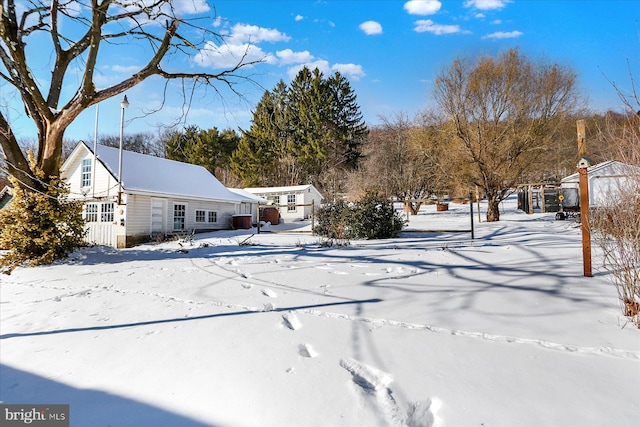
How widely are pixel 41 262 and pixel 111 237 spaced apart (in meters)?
5.44

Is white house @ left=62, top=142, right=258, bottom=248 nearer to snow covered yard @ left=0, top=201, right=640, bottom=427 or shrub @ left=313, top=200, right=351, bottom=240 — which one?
shrub @ left=313, top=200, right=351, bottom=240

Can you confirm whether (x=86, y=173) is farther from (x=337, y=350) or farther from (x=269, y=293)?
(x=337, y=350)

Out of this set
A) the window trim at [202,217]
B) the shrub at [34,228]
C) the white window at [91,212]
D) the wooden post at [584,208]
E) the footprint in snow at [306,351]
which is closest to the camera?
the footprint in snow at [306,351]

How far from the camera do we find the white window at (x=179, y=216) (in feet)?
49.3

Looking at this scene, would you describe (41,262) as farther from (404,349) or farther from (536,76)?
(536,76)

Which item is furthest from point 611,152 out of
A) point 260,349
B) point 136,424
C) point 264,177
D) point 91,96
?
point 264,177

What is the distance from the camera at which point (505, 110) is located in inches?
577

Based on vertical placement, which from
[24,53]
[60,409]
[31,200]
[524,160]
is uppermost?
[24,53]

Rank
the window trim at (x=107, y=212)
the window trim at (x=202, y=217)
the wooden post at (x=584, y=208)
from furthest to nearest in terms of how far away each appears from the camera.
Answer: the window trim at (x=202, y=217) → the window trim at (x=107, y=212) → the wooden post at (x=584, y=208)

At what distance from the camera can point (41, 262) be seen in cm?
801

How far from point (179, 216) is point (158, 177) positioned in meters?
2.16

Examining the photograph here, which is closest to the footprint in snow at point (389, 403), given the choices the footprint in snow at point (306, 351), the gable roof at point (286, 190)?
the footprint in snow at point (306, 351)

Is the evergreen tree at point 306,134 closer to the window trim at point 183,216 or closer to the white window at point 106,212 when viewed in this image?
the window trim at point 183,216

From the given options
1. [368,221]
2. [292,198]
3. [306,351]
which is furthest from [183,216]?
[306,351]
